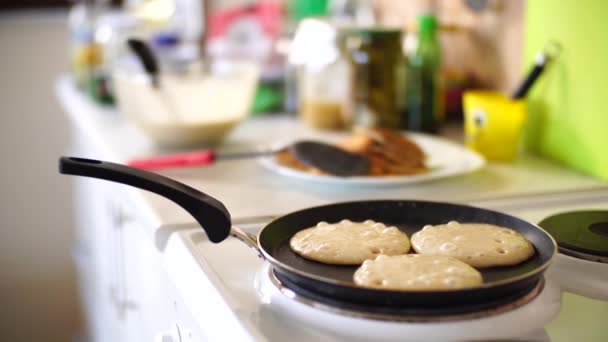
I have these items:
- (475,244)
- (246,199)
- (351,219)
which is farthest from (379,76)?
(475,244)

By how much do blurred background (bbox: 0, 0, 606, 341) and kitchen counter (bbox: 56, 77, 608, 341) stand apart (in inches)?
2.9

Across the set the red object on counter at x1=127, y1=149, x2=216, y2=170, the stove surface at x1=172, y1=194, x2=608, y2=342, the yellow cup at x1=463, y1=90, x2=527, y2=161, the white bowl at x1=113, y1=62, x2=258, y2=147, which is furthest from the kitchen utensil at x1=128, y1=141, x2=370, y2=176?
the stove surface at x1=172, y1=194, x2=608, y2=342

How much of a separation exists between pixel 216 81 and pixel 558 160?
2.17ft

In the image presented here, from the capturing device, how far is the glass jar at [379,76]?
1448mm

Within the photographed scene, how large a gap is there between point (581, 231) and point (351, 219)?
0.79 feet

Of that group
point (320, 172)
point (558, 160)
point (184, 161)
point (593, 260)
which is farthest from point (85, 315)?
point (593, 260)

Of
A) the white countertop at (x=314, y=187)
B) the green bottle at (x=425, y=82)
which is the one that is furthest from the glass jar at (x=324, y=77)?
the white countertop at (x=314, y=187)

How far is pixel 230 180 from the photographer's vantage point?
3.75 ft

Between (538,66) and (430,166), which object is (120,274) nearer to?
(430,166)

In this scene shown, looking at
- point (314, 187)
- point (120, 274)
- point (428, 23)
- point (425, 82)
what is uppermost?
point (428, 23)

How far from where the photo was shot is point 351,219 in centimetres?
83

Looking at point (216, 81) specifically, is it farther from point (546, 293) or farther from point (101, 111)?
point (546, 293)

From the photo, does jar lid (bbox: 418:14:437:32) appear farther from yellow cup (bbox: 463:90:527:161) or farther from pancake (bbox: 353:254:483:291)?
pancake (bbox: 353:254:483:291)

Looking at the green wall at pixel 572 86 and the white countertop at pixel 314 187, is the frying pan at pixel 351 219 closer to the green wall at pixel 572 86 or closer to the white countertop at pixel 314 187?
the white countertop at pixel 314 187
